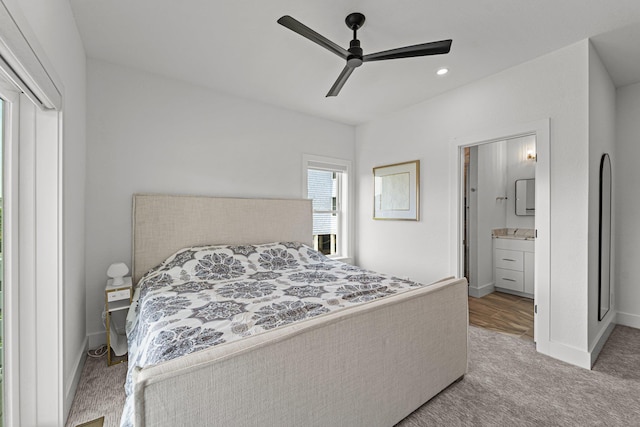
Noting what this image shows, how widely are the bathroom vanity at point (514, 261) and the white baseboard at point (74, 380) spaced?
15.7ft

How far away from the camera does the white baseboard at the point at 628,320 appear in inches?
113

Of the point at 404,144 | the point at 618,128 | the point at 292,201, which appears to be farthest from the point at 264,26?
the point at 618,128

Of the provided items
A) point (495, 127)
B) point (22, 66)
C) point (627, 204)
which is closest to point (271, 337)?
point (22, 66)

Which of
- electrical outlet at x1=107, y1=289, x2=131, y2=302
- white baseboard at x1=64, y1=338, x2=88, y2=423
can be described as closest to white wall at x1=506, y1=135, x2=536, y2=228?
electrical outlet at x1=107, y1=289, x2=131, y2=302

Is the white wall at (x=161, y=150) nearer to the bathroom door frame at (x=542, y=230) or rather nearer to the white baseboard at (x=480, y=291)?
the bathroom door frame at (x=542, y=230)

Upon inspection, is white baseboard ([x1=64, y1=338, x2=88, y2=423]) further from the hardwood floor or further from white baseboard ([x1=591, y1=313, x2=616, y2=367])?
white baseboard ([x1=591, y1=313, x2=616, y2=367])

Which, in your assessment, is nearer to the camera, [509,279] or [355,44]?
[355,44]

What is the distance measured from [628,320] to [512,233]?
5.37 feet

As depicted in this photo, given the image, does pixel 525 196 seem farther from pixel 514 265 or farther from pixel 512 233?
pixel 514 265

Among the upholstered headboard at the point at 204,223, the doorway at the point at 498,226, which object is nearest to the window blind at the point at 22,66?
the upholstered headboard at the point at 204,223

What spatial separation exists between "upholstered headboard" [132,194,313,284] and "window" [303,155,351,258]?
443mm

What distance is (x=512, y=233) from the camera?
4.32m

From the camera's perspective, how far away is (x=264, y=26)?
6.60 ft

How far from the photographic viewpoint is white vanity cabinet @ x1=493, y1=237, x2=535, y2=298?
12.5ft
